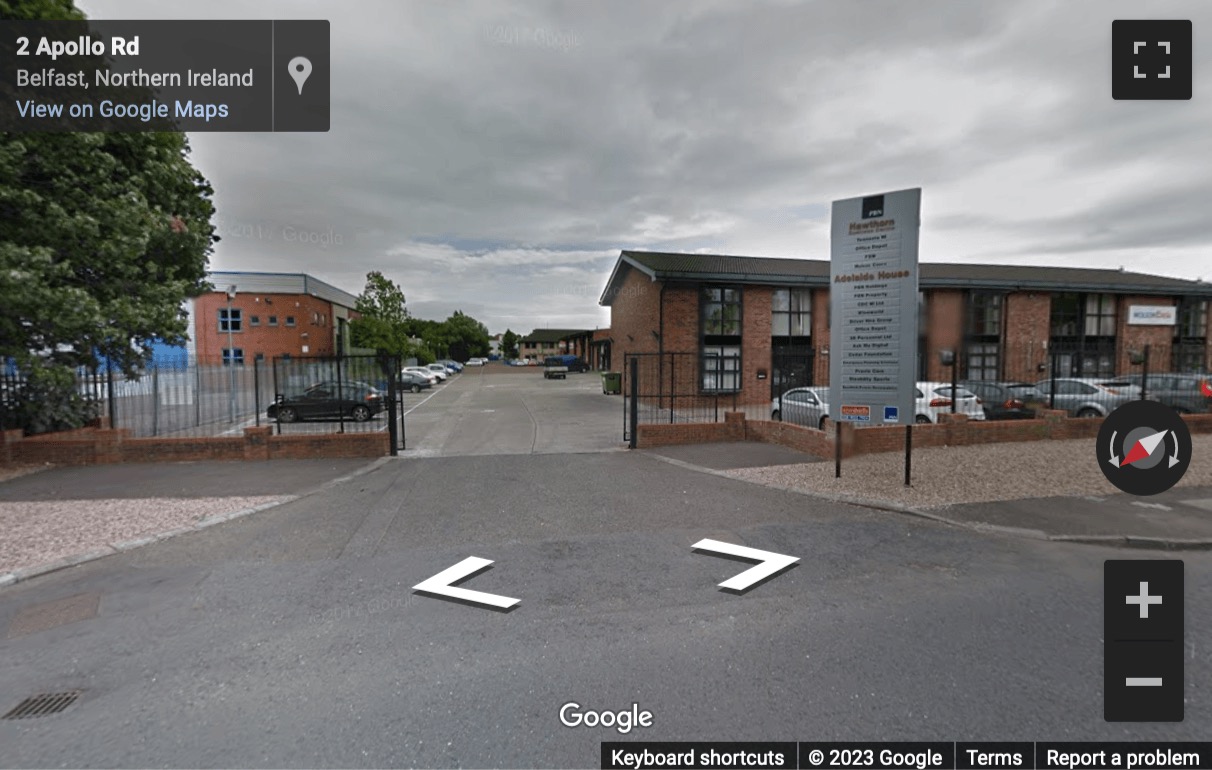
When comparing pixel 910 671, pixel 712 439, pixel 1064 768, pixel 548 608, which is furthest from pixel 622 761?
pixel 712 439

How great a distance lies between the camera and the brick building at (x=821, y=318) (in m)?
19.7

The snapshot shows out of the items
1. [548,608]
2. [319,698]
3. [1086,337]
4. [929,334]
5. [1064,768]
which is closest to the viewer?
[1064,768]

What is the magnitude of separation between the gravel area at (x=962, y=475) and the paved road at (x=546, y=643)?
1.26 meters

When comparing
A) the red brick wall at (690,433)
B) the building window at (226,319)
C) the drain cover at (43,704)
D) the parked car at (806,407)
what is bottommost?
the drain cover at (43,704)

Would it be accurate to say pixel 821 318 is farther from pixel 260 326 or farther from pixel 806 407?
pixel 260 326

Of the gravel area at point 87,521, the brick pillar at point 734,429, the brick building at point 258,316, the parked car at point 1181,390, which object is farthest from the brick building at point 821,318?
the brick building at point 258,316

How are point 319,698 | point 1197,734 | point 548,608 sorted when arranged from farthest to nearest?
point 548,608, point 319,698, point 1197,734

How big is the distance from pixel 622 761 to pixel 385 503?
5405mm

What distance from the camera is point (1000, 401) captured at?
13.6 metres

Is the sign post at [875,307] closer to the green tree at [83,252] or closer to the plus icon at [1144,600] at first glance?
the plus icon at [1144,600]

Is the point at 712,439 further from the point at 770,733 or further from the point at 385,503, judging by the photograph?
the point at 770,733

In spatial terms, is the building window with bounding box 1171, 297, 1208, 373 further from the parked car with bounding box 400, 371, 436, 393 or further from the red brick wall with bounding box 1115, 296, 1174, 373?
the parked car with bounding box 400, 371, 436, 393

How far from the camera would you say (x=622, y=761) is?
2.44 metres

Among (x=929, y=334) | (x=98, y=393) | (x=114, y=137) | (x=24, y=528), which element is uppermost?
(x=114, y=137)
